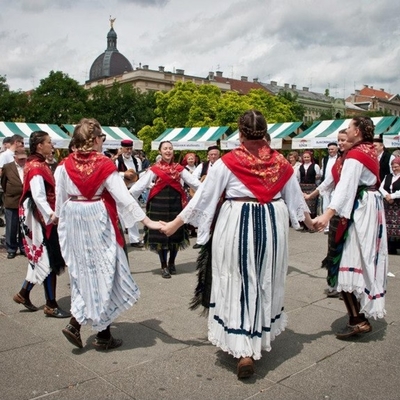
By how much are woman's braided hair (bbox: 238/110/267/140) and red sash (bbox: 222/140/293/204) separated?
2.2 inches

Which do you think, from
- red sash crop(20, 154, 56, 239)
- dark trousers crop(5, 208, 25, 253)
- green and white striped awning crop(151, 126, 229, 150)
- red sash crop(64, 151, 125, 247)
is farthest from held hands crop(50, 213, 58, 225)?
green and white striped awning crop(151, 126, 229, 150)

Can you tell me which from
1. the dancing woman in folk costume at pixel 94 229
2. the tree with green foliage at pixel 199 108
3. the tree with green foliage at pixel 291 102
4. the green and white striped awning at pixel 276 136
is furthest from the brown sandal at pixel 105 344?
the tree with green foliage at pixel 291 102

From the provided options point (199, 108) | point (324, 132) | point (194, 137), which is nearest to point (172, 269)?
point (324, 132)

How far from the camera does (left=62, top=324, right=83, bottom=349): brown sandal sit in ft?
13.3

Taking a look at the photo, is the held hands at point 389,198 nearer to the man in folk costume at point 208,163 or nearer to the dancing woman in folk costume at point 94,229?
the man in folk costume at point 208,163

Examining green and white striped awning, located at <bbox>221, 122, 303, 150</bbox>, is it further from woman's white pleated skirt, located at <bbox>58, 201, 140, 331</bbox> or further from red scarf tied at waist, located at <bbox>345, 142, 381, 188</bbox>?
woman's white pleated skirt, located at <bbox>58, 201, 140, 331</bbox>

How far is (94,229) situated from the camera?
399 centimetres

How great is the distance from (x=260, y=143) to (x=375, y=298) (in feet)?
5.91

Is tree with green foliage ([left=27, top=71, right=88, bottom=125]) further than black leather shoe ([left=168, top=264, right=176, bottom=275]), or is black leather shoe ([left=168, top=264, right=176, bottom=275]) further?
tree with green foliage ([left=27, top=71, right=88, bottom=125])

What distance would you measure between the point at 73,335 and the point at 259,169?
6.66ft

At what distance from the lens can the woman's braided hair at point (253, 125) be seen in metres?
3.66

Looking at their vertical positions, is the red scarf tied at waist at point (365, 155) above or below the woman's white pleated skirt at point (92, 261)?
above

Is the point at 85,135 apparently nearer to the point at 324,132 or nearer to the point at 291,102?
the point at 324,132

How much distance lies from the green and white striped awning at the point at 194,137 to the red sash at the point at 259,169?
534 inches
